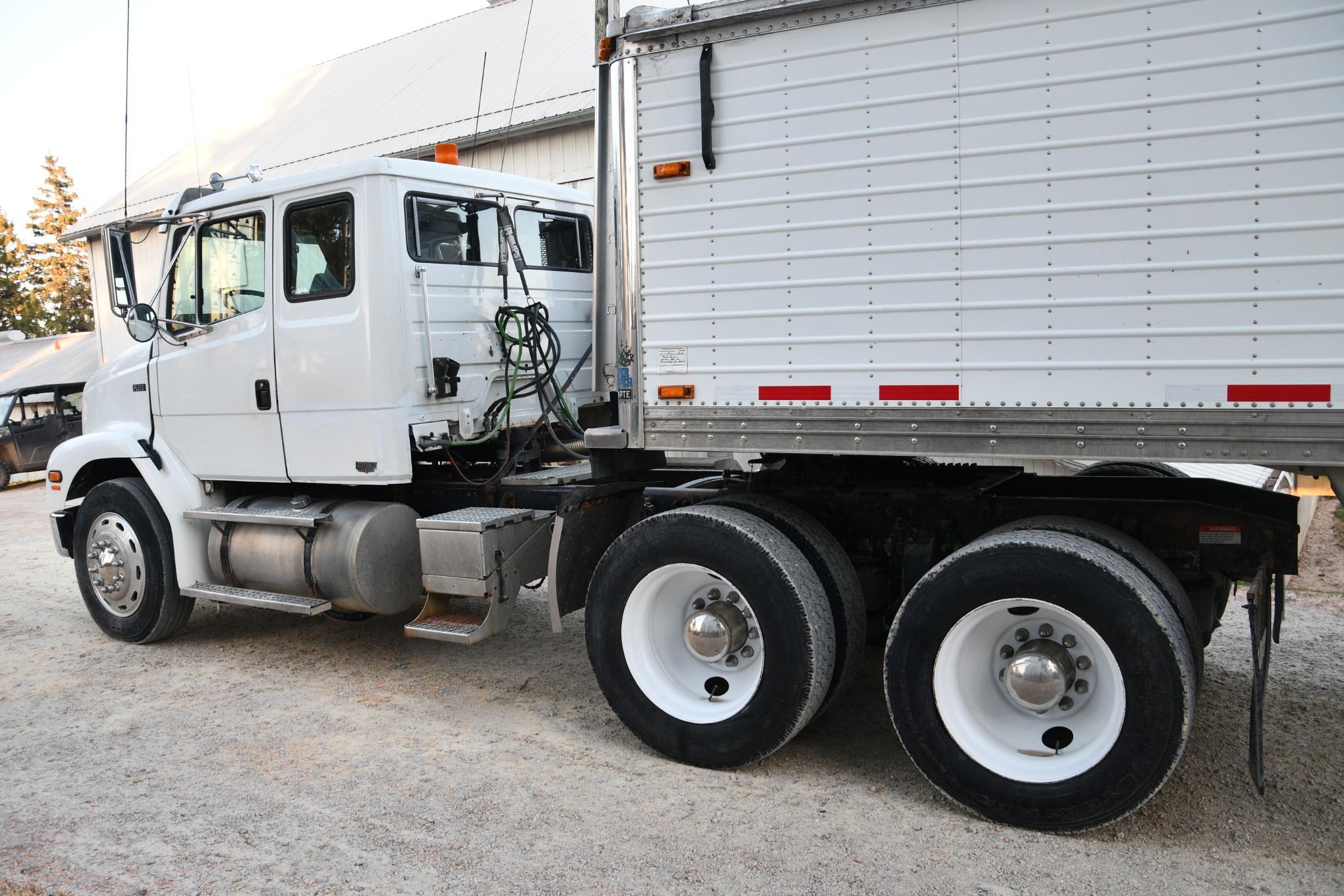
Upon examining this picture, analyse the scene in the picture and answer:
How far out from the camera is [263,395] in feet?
20.1

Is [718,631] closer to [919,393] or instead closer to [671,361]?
[671,361]

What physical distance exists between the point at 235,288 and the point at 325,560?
1.76m

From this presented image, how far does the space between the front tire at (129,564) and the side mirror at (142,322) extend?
1073 millimetres

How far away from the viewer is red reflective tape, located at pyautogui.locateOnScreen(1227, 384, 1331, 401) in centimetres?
344

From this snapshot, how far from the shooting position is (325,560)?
19.6 feet

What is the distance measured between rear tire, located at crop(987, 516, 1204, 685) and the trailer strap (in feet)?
6.50

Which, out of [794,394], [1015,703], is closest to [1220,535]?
[1015,703]

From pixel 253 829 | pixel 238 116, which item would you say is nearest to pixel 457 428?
pixel 253 829

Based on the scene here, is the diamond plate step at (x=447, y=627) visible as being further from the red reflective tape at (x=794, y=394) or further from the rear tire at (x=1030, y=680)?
the rear tire at (x=1030, y=680)

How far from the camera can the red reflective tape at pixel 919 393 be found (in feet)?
13.0

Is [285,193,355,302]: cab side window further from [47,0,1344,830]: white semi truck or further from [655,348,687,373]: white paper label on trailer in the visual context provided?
[655,348,687,373]: white paper label on trailer

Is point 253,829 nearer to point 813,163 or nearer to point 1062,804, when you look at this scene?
point 1062,804

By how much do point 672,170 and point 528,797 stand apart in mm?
2769

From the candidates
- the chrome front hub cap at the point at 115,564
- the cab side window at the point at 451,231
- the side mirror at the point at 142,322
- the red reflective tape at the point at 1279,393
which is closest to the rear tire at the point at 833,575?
the red reflective tape at the point at 1279,393
